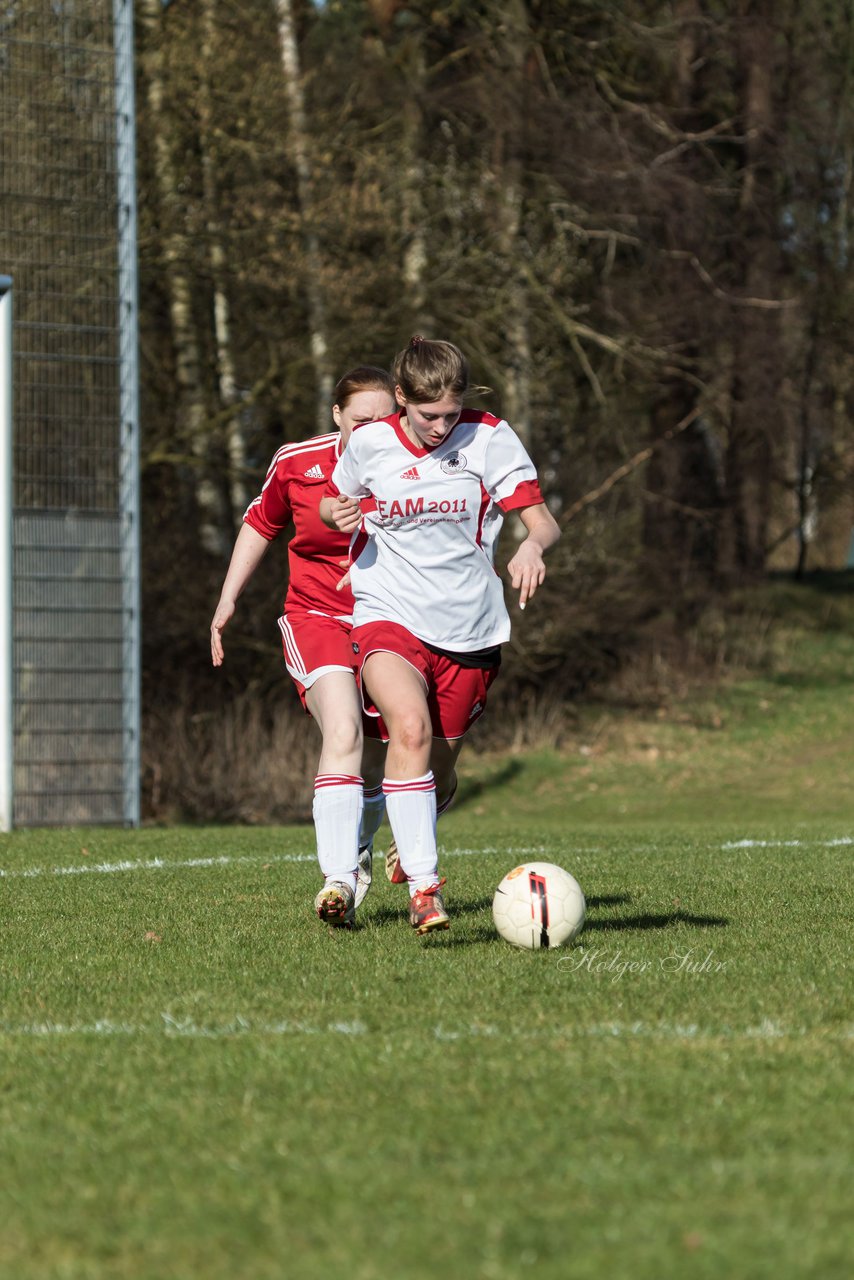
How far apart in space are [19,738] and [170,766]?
548 cm

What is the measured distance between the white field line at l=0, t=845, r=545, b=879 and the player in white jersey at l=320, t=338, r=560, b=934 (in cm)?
292

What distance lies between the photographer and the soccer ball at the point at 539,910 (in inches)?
232

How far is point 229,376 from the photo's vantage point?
22.4 m

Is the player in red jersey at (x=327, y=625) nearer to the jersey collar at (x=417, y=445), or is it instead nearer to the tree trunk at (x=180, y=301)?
the jersey collar at (x=417, y=445)

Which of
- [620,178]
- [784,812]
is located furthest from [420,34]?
[784,812]

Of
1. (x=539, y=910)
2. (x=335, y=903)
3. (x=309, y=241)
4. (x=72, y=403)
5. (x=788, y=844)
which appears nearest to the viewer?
(x=539, y=910)

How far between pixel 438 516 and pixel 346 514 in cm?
33

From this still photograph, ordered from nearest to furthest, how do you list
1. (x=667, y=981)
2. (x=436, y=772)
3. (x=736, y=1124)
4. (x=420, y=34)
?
(x=736, y=1124) < (x=667, y=981) < (x=436, y=772) < (x=420, y=34)

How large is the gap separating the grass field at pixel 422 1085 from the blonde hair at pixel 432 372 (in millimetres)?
1908

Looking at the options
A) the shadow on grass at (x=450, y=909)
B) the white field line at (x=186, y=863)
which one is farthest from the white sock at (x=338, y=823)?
the white field line at (x=186, y=863)

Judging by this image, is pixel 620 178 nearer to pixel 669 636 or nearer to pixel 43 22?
pixel 669 636

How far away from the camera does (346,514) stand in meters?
6.38

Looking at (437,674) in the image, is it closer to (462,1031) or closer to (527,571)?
(527,571)

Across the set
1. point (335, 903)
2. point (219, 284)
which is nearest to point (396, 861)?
point (335, 903)
